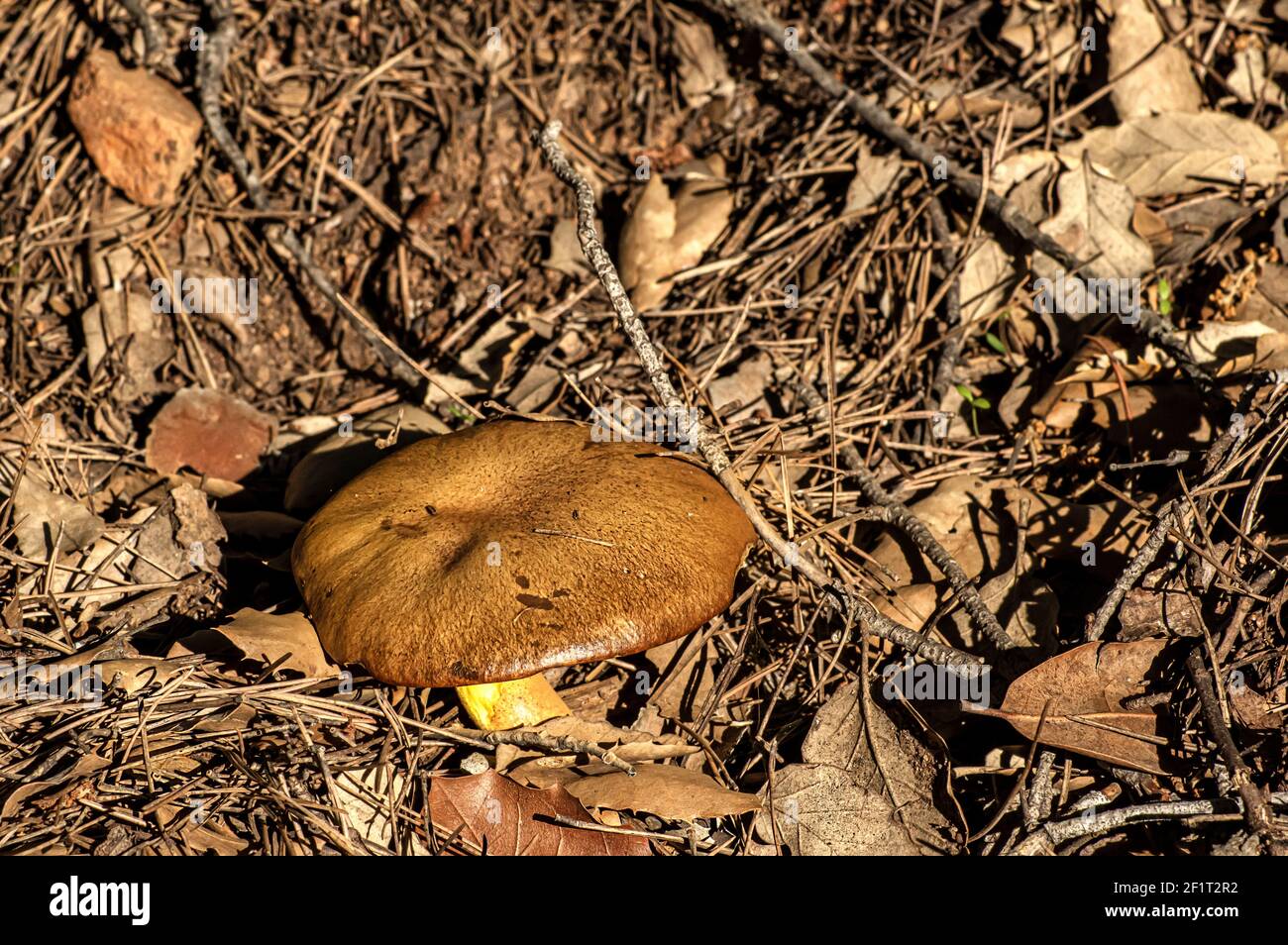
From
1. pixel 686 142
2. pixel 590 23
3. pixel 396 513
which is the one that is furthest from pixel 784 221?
pixel 396 513

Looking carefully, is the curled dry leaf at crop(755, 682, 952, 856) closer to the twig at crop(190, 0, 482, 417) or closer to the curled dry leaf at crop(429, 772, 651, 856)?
the curled dry leaf at crop(429, 772, 651, 856)

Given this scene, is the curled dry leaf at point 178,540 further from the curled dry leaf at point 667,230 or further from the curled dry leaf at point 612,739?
the curled dry leaf at point 667,230

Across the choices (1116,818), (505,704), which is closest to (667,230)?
(505,704)

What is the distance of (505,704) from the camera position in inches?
99.7

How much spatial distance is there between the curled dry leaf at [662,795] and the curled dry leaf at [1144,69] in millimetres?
2821

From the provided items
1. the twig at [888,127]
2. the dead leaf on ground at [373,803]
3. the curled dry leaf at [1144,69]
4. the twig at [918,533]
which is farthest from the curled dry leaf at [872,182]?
the dead leaf on ground at [373,803]

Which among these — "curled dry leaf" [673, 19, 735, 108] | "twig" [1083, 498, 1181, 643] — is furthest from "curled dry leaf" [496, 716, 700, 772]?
"curled dry leaf" [673, 19, 735, 108]

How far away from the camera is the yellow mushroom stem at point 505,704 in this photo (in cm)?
251

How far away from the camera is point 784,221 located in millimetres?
3689

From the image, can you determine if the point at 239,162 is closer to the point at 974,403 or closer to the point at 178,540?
the point at 178,540

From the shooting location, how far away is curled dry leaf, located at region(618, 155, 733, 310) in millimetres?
3602

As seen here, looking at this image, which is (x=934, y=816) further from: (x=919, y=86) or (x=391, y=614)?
(x=919, y=86)
